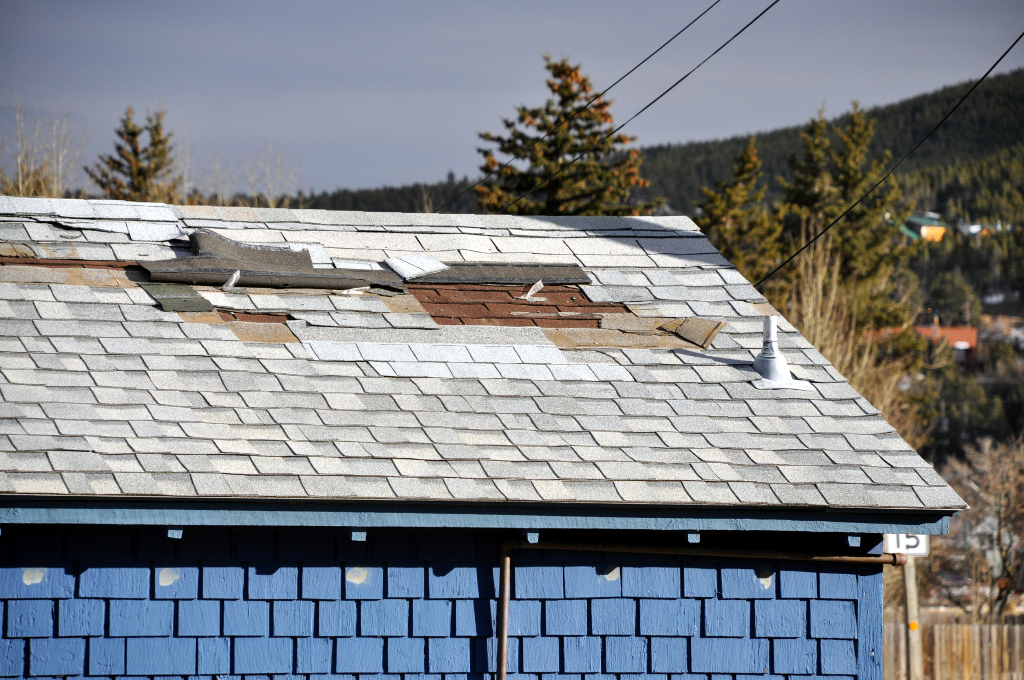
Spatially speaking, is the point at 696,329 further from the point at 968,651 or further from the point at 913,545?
the point at 968,651

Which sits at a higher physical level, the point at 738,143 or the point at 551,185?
the point at 738,143

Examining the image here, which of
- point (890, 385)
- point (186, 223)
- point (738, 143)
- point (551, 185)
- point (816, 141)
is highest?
point (738, 143)

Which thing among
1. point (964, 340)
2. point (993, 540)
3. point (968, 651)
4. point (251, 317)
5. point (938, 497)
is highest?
point (251, 317)

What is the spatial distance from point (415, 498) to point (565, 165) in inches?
903

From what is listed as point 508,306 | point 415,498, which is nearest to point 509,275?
point 508,306

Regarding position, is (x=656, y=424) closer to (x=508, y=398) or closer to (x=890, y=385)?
(x=508, y=398)

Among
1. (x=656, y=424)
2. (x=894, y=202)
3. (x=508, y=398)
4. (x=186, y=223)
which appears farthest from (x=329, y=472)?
(x=894, y=202)

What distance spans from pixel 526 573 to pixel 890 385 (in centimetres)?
2087

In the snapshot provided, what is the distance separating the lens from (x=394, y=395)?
5.32 meters

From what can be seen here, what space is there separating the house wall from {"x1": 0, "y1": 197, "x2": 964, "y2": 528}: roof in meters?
0.45

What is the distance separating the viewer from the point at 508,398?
Answer: 542 centimetres

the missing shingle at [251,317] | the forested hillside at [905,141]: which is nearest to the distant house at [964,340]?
the forested hillside at [905,141]

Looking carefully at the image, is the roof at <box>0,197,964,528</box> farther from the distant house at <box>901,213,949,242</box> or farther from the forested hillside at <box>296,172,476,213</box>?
the distant house at <box>901,213,949,242</box>

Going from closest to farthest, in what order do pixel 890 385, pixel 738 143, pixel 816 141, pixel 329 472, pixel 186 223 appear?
pixel 329 472
pixel 186 223
pixel 890 385
pixel 816 141
pixel 738 143
